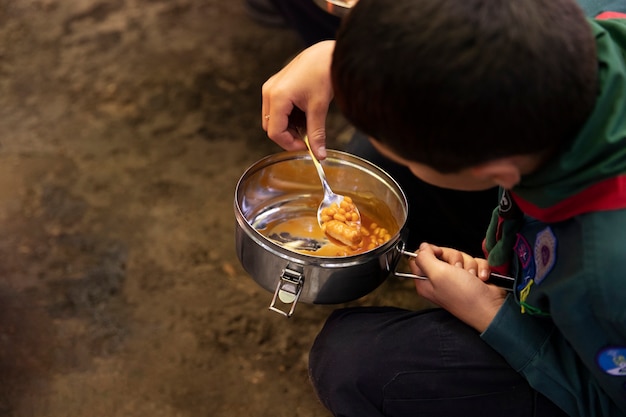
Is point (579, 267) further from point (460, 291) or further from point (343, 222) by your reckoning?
point (343, 222)

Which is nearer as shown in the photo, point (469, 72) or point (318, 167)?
point (469, 72)

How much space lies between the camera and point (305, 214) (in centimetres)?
111

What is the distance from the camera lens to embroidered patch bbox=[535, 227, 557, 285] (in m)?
0.75

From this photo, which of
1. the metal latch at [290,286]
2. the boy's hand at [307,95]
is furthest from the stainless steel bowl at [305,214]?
the boy's hand at [307,95]

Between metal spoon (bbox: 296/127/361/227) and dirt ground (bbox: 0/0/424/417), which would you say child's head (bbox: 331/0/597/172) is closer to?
metal spoon (bbox: 296/127/361/227)

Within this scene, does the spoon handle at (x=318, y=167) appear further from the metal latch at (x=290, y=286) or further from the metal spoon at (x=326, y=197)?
the metal latch at (x=290, y=286)

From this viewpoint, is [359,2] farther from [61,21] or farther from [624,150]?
[61,21]

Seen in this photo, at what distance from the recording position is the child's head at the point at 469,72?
563 mm

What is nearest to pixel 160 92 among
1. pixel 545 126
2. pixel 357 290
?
pixel 357 290

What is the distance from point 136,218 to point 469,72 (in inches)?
36.5

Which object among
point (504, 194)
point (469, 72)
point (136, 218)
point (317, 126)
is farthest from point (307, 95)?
point (136, 218)

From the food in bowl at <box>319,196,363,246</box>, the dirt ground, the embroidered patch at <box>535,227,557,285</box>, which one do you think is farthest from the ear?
the dirt ground

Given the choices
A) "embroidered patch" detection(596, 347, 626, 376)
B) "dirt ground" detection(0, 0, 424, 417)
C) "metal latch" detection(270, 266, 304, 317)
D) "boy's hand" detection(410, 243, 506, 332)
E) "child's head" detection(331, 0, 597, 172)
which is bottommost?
"dirt ground" detection(0, 0, 424, 417)

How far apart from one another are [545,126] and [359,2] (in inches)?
7.4
